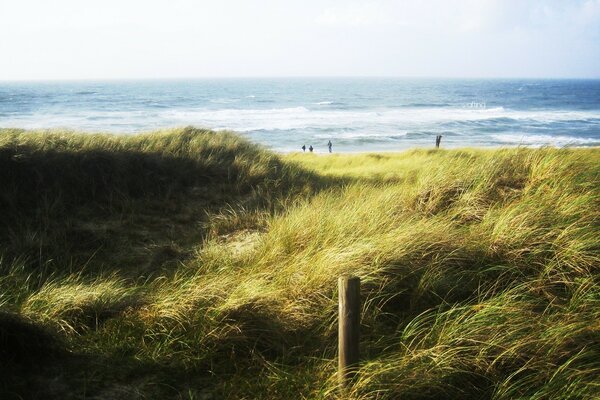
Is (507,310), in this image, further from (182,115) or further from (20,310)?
(182,115)

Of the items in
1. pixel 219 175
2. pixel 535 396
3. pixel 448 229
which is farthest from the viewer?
pixel 219 175

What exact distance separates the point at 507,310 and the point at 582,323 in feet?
1.90

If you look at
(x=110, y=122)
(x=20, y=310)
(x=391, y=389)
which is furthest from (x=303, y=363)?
(x=110, y=122)

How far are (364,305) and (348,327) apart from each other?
100 cm

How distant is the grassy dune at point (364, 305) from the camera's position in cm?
355

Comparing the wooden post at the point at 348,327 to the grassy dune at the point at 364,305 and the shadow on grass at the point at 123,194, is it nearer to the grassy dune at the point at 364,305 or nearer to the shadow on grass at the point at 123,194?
the grassy dune at the point at 364,305

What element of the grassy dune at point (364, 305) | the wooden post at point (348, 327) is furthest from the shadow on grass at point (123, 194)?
the wooden post at point (348, 327)

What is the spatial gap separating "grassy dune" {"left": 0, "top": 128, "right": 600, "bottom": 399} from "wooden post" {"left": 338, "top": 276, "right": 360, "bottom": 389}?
11 cm

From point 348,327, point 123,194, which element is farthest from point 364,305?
point 123,194

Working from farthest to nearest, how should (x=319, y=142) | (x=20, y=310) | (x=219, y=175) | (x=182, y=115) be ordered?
1. (x=182, y=115)
2. (x=319, y=142)
3. (x=219, y=175)
4. (x=20, y=310)

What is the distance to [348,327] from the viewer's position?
3.24 meters

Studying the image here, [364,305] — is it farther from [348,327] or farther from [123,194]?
[123,194]

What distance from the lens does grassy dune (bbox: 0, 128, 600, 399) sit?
3553 millimetres

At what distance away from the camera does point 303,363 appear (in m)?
3.85
